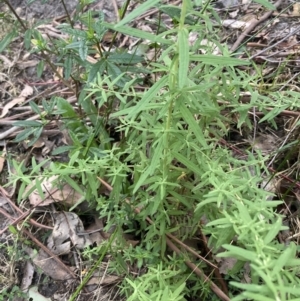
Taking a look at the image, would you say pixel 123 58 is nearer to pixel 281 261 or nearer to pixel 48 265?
pixel 48 265

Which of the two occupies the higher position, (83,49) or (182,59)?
(182,59)

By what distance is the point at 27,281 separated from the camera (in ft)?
7.23

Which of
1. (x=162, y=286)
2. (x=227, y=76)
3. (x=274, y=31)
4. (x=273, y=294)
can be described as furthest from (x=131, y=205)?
(x=274, y=31)

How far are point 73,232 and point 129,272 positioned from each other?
40 cm

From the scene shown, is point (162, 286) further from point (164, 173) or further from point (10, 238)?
point (10, 238)

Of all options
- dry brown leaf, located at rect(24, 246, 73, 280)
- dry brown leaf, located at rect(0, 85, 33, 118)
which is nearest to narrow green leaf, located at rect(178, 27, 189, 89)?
dry brown leaf, located at rect(24, 246, 73, 280)

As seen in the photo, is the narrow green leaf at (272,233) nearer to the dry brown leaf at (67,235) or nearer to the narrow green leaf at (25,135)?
the dry brown leaf at (67,235)

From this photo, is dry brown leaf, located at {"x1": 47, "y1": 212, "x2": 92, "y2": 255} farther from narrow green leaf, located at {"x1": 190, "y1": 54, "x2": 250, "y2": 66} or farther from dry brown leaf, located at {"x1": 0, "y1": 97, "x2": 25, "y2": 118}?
narrow green leaf, located at {"x1": 190, "y1": 54, "x2": 250, "y2": 66}

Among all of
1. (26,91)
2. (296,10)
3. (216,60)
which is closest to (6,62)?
(26,91)

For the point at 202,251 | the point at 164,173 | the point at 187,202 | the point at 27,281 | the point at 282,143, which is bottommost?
the point at 27,281

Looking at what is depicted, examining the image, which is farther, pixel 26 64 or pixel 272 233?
pixel 26 64

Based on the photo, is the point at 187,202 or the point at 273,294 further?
the point at 187,202

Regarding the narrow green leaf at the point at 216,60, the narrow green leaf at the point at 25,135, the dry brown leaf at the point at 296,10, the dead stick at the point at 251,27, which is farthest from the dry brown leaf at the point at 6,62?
the narrow green leaf at the point at 216,60

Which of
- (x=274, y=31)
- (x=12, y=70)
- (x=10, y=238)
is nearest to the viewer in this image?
(x=10, y=238)
